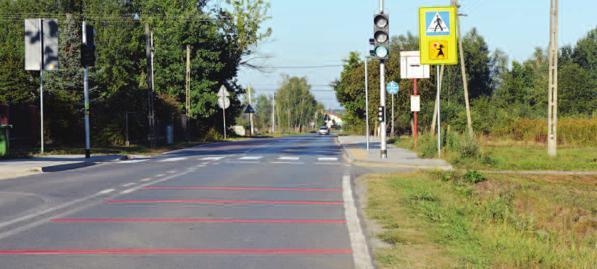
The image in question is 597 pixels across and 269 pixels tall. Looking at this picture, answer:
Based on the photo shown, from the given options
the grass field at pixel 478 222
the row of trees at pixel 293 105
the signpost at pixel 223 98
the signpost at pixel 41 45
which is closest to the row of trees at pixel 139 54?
the signpost at pixel 223 98

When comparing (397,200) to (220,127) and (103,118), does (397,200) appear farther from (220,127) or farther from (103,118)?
(220,127)

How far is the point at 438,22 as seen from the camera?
25.7 m

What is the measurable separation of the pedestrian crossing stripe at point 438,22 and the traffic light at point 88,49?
1210 centimetres

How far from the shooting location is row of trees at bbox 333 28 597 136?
50441mm

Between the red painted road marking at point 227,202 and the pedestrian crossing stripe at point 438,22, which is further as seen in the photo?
the pedestrian crossing stripe at point 438,22

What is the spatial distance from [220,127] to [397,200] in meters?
52.3

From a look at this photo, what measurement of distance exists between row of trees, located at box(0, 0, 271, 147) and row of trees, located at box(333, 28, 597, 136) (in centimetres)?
1059

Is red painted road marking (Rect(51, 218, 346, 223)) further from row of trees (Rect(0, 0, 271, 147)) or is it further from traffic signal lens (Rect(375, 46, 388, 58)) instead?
row of trees (Rect(0, 0, 271, 147))

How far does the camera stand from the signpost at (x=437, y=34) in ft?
84.2

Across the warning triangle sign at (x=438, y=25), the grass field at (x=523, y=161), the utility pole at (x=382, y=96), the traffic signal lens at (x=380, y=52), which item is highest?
the warning triangle sign at (x=438, y=25)

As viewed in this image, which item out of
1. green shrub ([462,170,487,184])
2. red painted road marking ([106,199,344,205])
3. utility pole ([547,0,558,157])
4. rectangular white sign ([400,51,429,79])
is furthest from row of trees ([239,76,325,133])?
red painted road marking ([106,199,344,205])

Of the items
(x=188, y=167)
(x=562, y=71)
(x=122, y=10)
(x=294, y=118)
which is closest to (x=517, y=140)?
(x=188, y=167)

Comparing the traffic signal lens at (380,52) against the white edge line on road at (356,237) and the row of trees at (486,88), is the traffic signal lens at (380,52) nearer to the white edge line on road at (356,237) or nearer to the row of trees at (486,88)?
the white edge line on road at (356,237)

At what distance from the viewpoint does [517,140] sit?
4562cm
